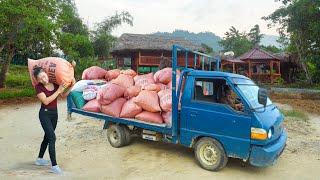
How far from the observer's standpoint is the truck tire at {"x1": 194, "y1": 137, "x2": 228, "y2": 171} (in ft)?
20.8

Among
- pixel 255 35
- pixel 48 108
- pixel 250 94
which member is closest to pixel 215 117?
pixel 250 94

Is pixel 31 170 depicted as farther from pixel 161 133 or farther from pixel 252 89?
pixel 252 89

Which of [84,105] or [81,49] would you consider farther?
[81,49]

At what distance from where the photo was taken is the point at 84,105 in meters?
8.35

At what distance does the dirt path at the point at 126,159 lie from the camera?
6266 mm

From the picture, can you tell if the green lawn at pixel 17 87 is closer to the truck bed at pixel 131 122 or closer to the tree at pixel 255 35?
the truck bed at pixel 131 122

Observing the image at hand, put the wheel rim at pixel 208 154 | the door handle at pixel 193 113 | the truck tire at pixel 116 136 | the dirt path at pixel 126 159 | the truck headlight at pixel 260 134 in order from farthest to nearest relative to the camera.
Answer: the truck tire at pixel 116 136
the door handle at pixel 193 113
the wheel rim at pixel 208 154
the dirt path at pixel 126 159
the truck headlight at pixel 260 134

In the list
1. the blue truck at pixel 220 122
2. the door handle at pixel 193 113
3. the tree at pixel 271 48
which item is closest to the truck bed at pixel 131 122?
the blue truck at pixel 220 122

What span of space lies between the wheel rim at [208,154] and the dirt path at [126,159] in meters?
0.20

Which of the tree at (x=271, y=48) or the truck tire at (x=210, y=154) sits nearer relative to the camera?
the truck tire at (x=210, y=154)

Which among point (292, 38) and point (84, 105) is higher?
point (292, 38)

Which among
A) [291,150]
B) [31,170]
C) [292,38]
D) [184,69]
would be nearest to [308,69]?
[292,38]

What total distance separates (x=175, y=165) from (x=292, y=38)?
25862 mm

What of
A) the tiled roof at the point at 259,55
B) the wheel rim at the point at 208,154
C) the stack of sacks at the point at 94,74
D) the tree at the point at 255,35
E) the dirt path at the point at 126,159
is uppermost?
the tree at the point at 255,35
